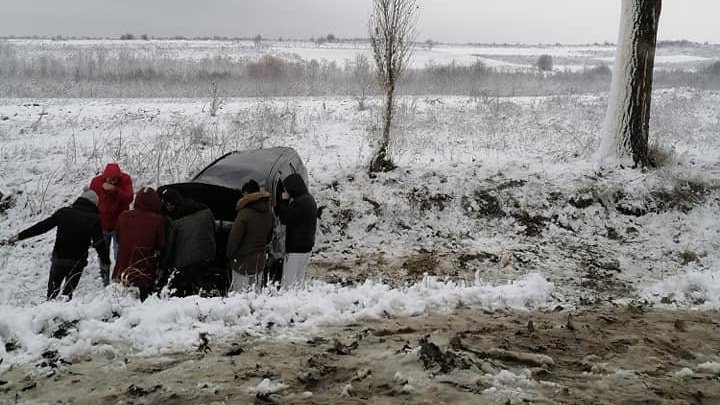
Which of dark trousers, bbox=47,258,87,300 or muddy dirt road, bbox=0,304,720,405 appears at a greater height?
muddy dirt road, bbox=0,304,720,405

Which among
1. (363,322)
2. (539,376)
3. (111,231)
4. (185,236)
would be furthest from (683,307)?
(111,231)

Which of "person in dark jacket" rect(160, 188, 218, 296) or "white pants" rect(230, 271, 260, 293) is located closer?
"person in dark jacket" rect(160, 188, 218, 296)

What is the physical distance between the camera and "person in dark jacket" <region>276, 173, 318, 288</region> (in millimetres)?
6020

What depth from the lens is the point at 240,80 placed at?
26094mm

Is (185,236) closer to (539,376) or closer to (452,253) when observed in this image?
(539,376)

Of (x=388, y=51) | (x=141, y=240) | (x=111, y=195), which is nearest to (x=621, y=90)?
(x=388, y=51)

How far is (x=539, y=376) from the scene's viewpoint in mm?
3252

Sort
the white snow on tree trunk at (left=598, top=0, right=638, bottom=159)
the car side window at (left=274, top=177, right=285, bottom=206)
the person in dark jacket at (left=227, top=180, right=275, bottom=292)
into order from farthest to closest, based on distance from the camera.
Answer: the white snow on tree trunk at (left=598, top=0, right=638, bottom=159), the car side window at (left=274, top=177, right=285, bottom=206), the person in dark jacket at (left=227, top=180, right=275, bottom=292)

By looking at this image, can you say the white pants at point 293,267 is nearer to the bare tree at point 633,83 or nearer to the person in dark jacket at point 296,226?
the person in dark jacket at point 296,226

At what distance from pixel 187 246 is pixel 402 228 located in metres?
4.97

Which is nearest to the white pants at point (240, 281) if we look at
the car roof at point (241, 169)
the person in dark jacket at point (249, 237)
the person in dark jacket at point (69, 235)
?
the person in dark jacket at point (249, 237)

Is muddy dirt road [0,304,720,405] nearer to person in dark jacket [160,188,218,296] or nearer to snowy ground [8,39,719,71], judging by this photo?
person in dark jacket [160,188,218,296]

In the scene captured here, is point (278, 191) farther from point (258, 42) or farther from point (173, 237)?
point (258, 42)

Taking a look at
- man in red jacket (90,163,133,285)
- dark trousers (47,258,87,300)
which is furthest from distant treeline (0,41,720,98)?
dark trousers (47,258,87,300)
